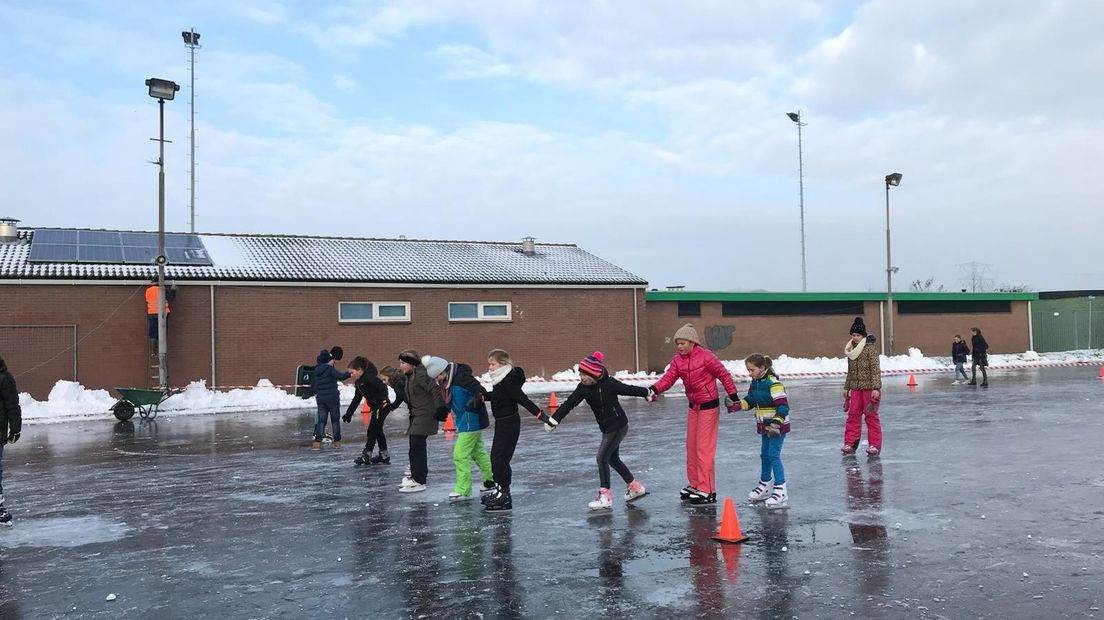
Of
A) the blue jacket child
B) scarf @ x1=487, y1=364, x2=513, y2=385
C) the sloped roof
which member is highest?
the sloped roof

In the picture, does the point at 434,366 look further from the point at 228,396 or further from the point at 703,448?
the point at 228,396

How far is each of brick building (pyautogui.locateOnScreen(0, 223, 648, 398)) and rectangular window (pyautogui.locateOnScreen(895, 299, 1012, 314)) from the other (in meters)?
15.1

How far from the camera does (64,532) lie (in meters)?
8.15

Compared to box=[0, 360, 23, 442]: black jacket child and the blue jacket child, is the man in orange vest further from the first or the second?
box=[0, 360, 23, 442]: black jacket child

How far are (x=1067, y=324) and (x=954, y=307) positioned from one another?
28.2 feet

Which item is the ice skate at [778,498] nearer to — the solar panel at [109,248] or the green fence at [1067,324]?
the solar panel at [109,248]

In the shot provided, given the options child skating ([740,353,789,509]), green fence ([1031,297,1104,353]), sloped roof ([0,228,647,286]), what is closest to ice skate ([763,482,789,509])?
Answer: child skating ([740,353,789,509])

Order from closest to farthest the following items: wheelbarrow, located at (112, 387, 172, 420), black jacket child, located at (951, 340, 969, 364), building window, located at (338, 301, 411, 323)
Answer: wheelbarrow, located at (112, 387, 172, 420)
black jacket child, located at (951, 340, 969, 364)
building window, located at (338, 301, 411, 323)

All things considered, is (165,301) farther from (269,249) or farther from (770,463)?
(770,463)

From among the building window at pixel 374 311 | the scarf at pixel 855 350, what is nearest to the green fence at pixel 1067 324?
the building window at pixel 374 311

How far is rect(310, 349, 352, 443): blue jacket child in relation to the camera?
1383 cm

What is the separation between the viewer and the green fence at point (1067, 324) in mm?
43594

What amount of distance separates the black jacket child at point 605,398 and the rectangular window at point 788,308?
27.7m

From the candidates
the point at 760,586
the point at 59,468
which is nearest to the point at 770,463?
the point at 760,586
